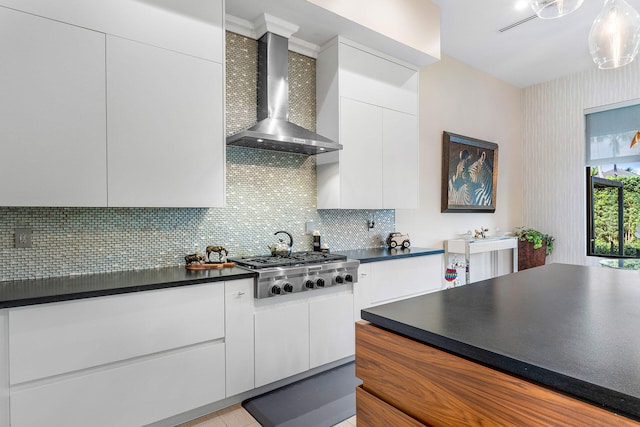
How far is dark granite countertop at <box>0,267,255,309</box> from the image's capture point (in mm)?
1644

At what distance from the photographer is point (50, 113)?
1.84 m

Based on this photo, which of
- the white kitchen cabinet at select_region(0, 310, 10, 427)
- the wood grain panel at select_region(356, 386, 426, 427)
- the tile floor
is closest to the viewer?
the wood grain panel at select_region(356, 386, 426, 427)

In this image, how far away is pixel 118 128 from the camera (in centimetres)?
204

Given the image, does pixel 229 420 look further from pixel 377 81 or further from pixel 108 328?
pixel 377 81

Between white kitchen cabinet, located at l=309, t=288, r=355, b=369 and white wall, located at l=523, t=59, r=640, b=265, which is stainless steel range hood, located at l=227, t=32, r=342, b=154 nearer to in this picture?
white kitchen cabinet, located at l=309, t=288, r=355, b=369

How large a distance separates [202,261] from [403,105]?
2.46m

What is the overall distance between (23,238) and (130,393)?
3.54 feet

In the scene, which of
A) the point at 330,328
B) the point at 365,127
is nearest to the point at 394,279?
the point at 330,328

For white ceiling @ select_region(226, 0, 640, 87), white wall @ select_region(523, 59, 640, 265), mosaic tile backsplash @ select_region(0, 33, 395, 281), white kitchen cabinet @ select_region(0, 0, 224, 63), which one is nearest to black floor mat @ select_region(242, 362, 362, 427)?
mosaic tile backsplash @ select_region(0, 33, 395, 281)

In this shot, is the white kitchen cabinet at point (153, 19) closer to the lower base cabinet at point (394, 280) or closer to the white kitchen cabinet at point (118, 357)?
the white kitchen cabinet at point (118, 357)

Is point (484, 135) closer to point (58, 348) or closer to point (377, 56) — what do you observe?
point (377, 56)

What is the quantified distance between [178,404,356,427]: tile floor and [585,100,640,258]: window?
189 inches

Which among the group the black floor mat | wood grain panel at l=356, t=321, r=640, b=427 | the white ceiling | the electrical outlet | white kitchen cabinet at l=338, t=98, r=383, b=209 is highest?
the white ceiling

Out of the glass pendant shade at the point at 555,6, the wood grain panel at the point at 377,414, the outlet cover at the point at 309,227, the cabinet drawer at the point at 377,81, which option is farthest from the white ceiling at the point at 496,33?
the wood grain panel at the point at 377,414
